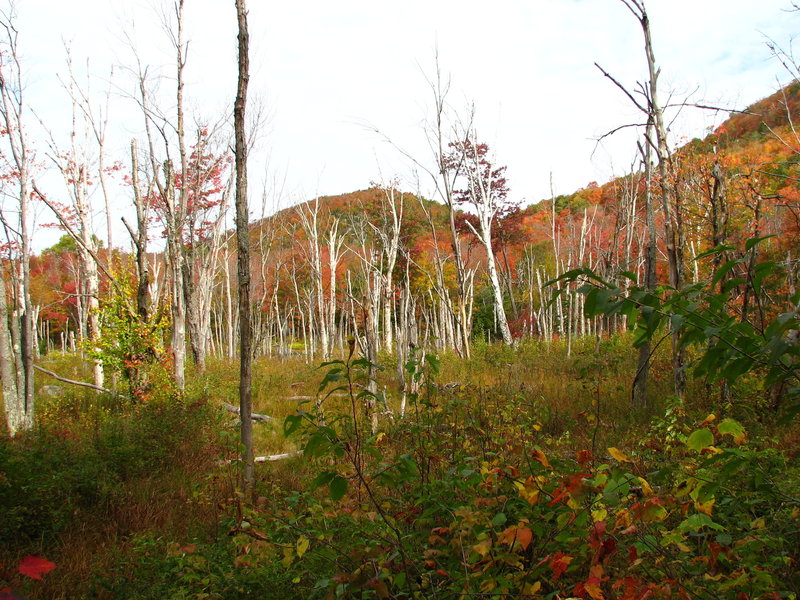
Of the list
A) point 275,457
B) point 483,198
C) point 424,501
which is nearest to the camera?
point 424,501

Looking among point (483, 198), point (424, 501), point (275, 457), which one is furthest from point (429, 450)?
point (483, 198)

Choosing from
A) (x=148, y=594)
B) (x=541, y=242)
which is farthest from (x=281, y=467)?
(x=541, y=242)

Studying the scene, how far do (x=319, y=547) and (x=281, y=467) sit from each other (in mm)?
3433

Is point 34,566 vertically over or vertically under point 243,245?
under

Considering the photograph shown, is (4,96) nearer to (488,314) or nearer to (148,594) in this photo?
(148,594)

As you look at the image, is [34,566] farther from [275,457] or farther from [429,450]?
[275,457]

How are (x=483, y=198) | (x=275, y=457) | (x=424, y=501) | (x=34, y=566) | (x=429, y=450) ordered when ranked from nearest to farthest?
(x=34, y=566) < (x=424, y=501) < (x=429, y=450) < (x=275, y=457) < (x=483, y=198)

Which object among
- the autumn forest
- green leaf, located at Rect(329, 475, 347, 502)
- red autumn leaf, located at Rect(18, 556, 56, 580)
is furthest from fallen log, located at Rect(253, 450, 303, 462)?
red autumn leaf, located at Rect(18, 556, 56, 580)

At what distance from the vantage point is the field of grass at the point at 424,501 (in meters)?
1.66

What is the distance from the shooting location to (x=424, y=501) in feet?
8.23

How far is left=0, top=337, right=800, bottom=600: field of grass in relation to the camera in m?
1.66

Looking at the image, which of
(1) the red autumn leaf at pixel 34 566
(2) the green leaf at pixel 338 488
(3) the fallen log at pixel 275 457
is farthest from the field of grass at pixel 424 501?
(1) the red autumn leaf at pixel 34 566

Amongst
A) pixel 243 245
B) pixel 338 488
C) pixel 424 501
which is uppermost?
pixel 243 245

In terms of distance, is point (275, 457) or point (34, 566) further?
point (275, 457)
